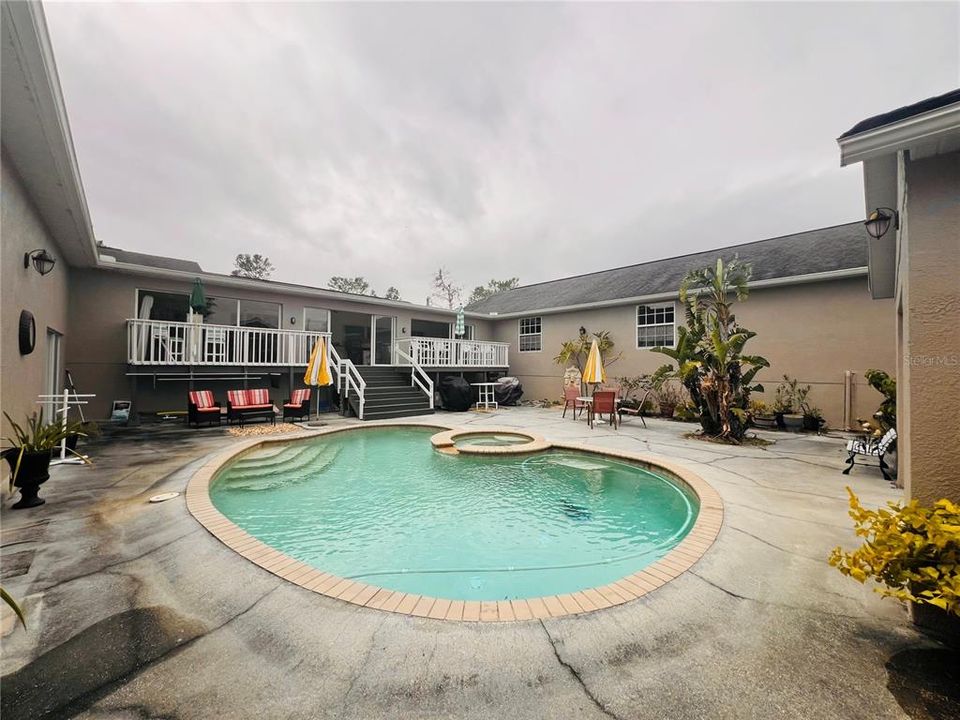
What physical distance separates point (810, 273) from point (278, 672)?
13361 millimetres

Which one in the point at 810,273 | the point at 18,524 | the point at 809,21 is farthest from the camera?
the point at 810,273

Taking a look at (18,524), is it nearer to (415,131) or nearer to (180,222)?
(415,131)

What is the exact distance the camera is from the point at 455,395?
13164 millimetres

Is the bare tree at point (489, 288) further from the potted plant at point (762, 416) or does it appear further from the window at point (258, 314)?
the potted plant at point (762, 416)

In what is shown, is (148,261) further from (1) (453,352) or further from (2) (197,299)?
(1) (453,352)

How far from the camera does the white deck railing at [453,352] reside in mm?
13795

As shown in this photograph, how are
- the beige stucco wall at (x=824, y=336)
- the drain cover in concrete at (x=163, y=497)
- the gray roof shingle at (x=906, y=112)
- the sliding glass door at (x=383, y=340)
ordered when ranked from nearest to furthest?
the gray roof shingle at (x=906, y=112)
the drain cover in concrete at (x=163, y=497)
the beige stucco wall at (x=824, y=336)
the sliding glass door at (x=383, y=340)

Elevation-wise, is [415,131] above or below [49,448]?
above

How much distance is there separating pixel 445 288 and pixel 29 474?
104ft

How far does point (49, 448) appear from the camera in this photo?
154 inches

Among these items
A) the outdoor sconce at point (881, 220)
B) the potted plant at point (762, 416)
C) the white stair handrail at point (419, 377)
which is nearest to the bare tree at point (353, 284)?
the white stair handrail at point (419, 377)

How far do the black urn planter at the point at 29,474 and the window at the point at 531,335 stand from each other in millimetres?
14559

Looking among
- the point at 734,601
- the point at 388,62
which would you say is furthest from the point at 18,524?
the point at 388,62

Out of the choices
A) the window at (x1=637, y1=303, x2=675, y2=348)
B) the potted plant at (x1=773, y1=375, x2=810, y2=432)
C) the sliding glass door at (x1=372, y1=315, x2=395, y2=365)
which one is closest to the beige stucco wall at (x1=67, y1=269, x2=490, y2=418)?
the sliding glass door at (x1=372, y1=315, x2=395, y2=365)
